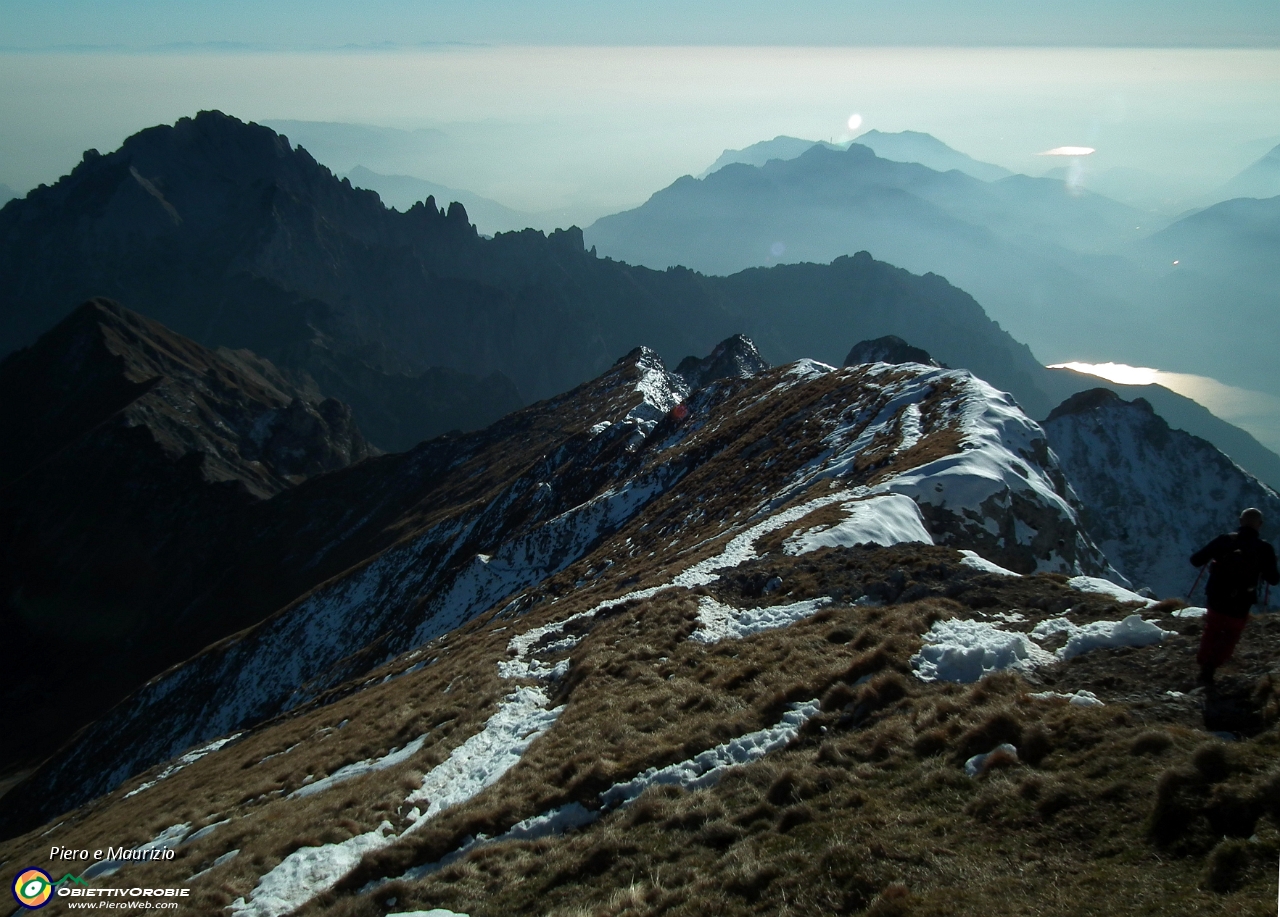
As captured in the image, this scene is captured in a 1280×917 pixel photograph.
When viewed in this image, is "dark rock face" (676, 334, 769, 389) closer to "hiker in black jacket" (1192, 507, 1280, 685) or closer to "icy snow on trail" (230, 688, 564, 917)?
"icy snow on trail" (230, 688, 564, 917)

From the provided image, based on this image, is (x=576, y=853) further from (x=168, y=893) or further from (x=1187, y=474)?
(x=1187, y=474)

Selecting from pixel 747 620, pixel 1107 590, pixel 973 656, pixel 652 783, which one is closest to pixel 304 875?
pixel 652 783

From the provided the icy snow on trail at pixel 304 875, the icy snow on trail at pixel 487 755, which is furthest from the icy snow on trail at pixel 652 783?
the icy snow on trail at pixel 487 755

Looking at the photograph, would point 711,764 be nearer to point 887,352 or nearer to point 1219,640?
point 1219,640

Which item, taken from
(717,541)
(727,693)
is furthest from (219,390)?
(727,693)

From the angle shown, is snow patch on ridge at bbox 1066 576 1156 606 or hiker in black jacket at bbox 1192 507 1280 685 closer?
hiker in black jacket at bbox 1192 507 1280 685

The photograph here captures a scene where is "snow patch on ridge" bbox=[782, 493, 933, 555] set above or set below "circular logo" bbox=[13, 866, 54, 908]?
above

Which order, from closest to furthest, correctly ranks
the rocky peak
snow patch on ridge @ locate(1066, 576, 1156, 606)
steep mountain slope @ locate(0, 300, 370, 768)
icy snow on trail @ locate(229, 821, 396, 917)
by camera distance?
1. icy snow on trail @ locate(229, 821, 396, 917)
2. snow patch on ridge @ locate(1066, 576, 1156, 606)
3. steep mountain slope @ locate(0, 300, 370, 768)
4. the rocky peak

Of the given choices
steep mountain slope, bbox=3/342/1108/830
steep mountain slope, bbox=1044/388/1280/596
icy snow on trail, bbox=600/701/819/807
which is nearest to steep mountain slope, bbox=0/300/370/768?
steep mountain slope, bbox=3/342/1108/830
